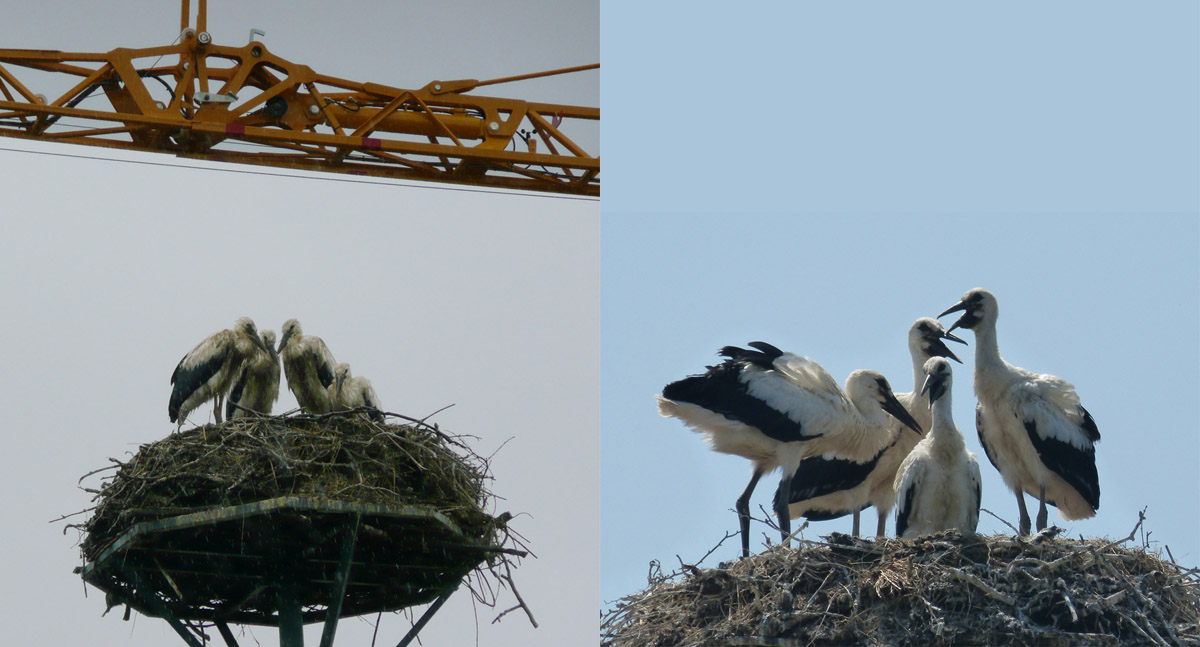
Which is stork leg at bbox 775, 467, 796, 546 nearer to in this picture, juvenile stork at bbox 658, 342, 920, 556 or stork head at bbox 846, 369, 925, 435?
juvenile stork at bbox 658, 342, 920, 556

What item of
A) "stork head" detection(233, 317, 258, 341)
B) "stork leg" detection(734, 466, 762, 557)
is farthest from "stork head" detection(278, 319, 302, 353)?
"stork leg" detection(734, 466, 762, 557)

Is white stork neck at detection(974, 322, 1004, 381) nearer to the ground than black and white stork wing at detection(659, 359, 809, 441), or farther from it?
farther from it

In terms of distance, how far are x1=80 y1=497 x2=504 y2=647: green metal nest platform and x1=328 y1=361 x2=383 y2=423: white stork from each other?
131cm

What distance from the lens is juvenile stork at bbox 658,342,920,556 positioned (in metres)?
11.7

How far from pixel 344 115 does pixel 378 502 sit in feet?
20.1

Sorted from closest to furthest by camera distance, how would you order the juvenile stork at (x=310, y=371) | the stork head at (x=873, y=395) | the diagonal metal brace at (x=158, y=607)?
the diagonal metal brace at (x=158, y=607) → the stork head at (x=873, y=395) → the juvenile stork at (x=310, y=371)

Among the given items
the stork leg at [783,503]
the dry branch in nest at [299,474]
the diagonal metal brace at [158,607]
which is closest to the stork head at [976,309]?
the stork leg at [783,503]

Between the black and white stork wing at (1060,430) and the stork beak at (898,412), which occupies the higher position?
the stork beak at (898,412)

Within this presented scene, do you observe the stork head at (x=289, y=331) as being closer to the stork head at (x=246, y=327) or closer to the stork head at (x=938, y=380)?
the stork head at (x=246, y=327)

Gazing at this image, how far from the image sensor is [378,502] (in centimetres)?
966

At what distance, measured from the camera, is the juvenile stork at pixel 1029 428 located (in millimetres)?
11328

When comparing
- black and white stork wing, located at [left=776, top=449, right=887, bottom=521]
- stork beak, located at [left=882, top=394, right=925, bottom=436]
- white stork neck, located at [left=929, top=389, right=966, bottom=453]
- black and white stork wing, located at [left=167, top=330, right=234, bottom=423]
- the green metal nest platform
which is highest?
black and white stork wing, located at [left=167, top=330, right=234, bottom=423]

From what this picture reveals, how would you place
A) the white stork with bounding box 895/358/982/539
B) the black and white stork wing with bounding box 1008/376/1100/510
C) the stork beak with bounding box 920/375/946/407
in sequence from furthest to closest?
the black and white stork wing with bounding box 1008/376/1100/510 → the stork beak with bounding box 920/375/946/407 → the white stork with bounding box 895/358/982/539

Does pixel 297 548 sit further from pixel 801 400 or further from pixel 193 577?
pixel 801 400
